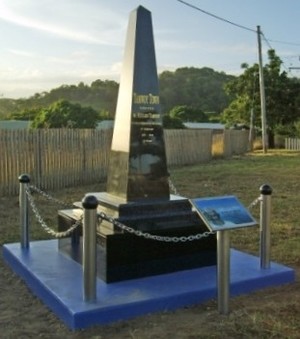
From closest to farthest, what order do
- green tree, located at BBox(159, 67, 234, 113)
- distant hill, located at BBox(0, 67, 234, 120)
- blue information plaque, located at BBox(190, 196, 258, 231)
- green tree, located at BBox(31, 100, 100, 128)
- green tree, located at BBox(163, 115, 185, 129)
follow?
1. blue information plaque, located at BBox(190, 196, 258, 231)
2. green tree, located at BBox(31, 100, 100, 128)
3. green tree, located at BBox(163, 115, 185, 129)
4. distant hill, located at BBox(0, 67, 234, 120)
5. green tree, located at BBox(159, 67, 234, 113)

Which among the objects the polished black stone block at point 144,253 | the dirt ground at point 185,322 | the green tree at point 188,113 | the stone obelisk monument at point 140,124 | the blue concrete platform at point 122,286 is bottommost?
the dirt ground at point 185,322

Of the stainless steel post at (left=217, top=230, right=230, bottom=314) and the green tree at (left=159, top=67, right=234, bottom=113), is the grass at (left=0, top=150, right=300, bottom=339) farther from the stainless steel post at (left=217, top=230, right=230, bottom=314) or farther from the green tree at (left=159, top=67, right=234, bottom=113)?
the green tree at (left=159, top=67, right=234, bottom=113)

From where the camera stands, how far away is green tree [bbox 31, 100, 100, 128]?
3086 cm

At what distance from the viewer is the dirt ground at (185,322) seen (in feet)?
13.5

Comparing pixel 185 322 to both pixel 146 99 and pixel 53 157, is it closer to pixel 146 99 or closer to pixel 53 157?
pixel 146 99

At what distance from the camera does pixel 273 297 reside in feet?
16.4

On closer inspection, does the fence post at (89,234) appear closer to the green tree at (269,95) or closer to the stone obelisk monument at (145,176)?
the stone obelisk monument at (145,176)

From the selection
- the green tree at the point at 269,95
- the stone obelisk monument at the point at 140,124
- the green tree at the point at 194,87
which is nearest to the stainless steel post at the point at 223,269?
the stone obelisk monument at the point at 140,124

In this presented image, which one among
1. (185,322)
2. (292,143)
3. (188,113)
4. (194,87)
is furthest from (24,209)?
(188,113)

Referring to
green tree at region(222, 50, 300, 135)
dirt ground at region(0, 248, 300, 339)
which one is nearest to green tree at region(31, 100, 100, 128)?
green tree at region(222, 50, 300, 135)

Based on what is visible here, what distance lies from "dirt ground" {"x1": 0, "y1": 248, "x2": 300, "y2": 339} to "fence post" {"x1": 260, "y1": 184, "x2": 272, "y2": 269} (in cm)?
53

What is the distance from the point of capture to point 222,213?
4.42 m

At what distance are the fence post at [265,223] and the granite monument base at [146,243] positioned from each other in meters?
0.55

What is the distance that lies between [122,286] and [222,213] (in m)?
1.27
